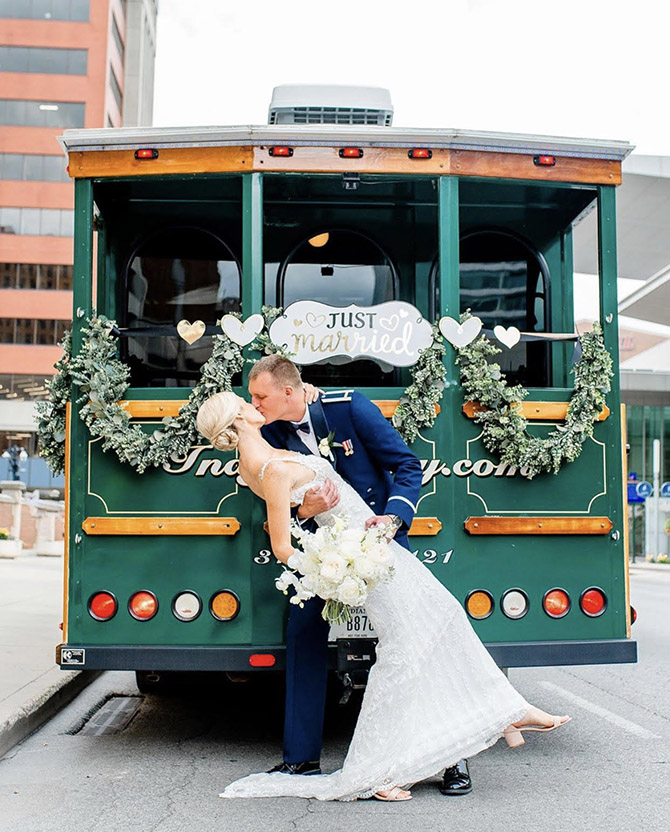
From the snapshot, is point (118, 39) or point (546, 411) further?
point (118, 39)

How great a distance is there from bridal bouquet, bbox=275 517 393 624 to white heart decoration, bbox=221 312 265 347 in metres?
1.26

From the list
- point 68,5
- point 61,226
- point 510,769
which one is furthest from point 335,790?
point 68,5

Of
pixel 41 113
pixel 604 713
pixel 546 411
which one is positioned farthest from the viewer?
pixel 41 113

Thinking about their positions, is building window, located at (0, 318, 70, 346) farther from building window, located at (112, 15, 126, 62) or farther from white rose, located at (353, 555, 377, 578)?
A: white rose, located at (353, 555, 377, 578)

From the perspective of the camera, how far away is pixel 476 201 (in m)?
6.57

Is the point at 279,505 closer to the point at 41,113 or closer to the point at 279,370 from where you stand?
the point at 279,370

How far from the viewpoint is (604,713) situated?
289 inches

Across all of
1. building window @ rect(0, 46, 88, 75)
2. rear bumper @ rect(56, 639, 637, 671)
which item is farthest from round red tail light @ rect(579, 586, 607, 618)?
building window @ rect(0, 46, 88, 75)

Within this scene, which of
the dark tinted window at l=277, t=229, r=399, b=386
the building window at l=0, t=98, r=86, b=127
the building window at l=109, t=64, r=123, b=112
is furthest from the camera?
the building window at l=109, t=64, r=123, b=112

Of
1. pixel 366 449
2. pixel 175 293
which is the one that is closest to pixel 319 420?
pixel 366 449

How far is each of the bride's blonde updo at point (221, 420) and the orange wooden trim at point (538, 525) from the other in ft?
4.97

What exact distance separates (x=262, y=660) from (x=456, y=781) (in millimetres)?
1159

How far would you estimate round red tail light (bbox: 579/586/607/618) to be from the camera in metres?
5.78

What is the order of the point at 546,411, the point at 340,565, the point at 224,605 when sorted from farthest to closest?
the point at 546,411, the point at 224,605, the point at 340,565
